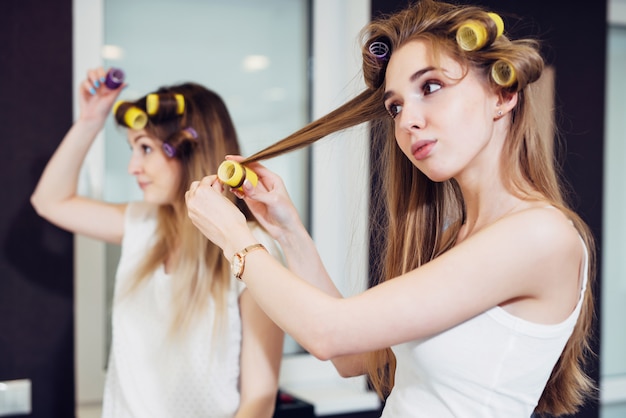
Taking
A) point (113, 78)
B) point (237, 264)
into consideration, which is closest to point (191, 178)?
point (113, 78)

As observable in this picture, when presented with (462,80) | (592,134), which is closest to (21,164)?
(462,80)


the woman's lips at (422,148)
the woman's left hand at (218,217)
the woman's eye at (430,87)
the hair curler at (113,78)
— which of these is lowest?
the woman's left hand at (218,217)

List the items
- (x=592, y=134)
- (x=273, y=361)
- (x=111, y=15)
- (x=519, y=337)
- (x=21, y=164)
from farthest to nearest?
(x=592, y=134)
(x=111, y=15)
(x=21, y=164)
(x=273, y=361)
(x=519, y=337)

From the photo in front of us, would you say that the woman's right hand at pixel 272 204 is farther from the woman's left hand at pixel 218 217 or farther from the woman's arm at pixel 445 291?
Result: the woman's arm at pixel 445 291

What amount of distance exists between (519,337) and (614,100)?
109 inches

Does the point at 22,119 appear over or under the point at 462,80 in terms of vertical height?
under

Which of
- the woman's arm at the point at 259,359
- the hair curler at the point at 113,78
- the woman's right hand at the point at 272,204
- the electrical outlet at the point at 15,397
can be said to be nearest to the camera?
the woman's right hand at the point at 272,204

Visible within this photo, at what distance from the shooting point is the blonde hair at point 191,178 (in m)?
1.94

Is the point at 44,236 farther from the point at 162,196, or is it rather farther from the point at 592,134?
the point at 592,134

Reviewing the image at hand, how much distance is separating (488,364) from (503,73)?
1.63 feet

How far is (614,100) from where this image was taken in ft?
11.9

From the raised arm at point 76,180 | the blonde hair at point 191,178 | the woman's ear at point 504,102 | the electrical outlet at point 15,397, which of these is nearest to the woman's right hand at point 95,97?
the raised arm at point 76,180

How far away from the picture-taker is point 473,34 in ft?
4.00

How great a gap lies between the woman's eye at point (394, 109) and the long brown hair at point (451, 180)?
76mm
